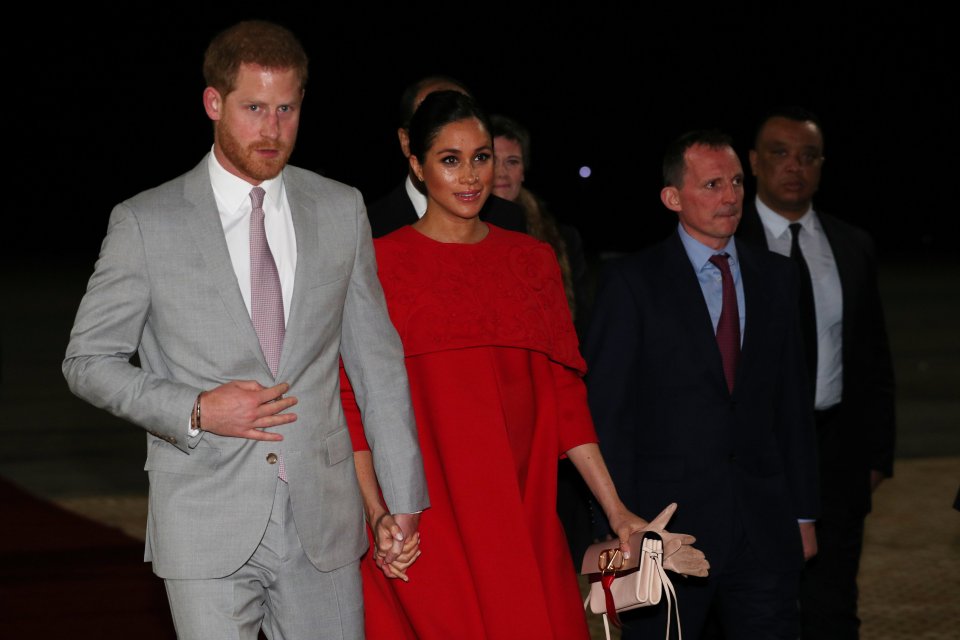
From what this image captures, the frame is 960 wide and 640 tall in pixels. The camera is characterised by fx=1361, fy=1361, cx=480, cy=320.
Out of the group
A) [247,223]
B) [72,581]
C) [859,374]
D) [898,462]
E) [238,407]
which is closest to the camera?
[238,407]

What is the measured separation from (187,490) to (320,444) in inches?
11.0

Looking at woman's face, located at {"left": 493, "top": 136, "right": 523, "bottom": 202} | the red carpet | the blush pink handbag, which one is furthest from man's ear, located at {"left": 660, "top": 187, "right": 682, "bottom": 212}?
the red carpet

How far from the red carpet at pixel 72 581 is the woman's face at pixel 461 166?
8.41 ft

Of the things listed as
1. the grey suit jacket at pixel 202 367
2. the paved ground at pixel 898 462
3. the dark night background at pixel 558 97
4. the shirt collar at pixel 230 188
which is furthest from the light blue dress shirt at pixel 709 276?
the dark night background at pixel 558 97

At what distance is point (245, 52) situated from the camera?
2.64m

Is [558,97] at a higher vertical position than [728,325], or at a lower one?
higher

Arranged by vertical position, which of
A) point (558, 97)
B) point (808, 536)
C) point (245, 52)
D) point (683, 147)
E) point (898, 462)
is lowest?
point (898, 462)

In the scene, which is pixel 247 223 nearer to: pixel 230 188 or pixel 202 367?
pixel 230 188

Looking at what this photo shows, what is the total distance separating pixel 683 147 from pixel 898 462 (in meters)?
5.13

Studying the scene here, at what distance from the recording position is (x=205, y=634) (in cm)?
261

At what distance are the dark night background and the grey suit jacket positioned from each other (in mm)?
24266

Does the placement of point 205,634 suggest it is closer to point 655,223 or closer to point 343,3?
point 343,3

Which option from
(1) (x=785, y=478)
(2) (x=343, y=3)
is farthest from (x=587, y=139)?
(1) (x=785, y=478)

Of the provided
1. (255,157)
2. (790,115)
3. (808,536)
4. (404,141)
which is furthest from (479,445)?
(790,115)
